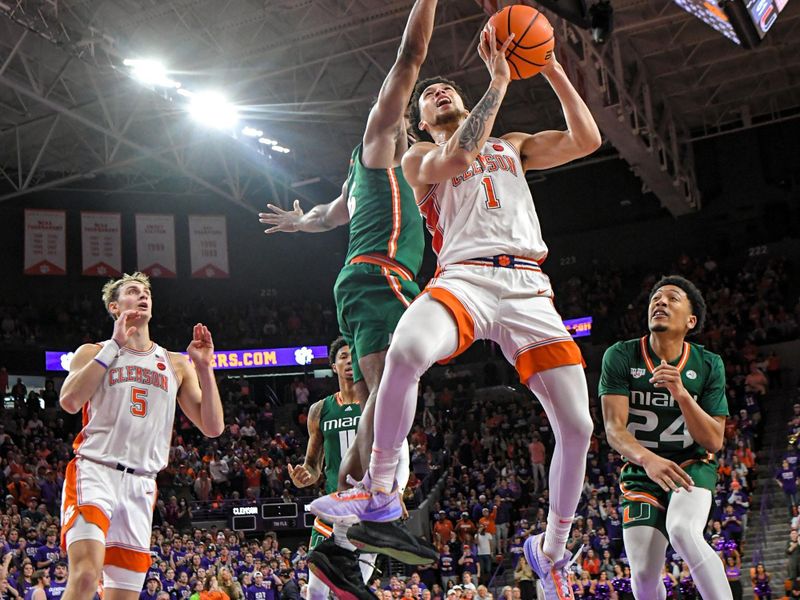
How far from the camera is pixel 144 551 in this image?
19.7 feet

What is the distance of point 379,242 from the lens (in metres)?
6.26

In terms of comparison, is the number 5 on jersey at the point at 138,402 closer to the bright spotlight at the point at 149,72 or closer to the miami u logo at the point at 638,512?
the miami u logo at the point at 638,512

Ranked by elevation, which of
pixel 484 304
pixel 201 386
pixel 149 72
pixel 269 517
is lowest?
pixel 269 517

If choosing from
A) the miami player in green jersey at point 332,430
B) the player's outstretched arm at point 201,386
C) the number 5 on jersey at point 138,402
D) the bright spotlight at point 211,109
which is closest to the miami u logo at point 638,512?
the miami player in green jersey at point 332,430

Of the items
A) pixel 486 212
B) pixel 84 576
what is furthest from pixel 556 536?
pixel 84 576

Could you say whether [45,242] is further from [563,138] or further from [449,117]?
[563,138]

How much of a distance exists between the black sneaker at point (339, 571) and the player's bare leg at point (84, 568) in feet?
4.10

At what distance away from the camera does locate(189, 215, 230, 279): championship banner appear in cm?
3169

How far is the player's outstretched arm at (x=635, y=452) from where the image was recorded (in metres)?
6.00

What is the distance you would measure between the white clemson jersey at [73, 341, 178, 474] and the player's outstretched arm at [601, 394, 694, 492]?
9.98 ft

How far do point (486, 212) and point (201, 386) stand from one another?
246 centimetres

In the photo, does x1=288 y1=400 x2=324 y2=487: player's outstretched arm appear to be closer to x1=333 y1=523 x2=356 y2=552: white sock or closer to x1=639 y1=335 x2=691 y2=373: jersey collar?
x1=333 y1=523 x2=356 y2=552: white sock

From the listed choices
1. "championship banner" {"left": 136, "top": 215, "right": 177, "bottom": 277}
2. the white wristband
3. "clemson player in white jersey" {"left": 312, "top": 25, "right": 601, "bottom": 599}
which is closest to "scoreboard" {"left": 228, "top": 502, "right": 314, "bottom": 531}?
"championship banner" {"left": 136, "top": 215, "right": 177, "bottom": 277}

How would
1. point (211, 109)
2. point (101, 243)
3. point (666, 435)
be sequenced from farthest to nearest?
point (101, 243), point (211, 109), point (666, 435)
